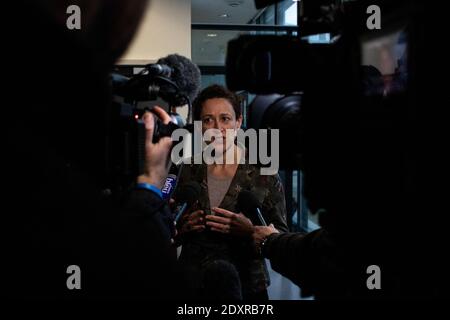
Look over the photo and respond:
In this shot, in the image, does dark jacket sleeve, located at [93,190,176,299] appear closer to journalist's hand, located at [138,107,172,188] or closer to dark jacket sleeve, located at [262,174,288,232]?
journalist's hand, located at [138,107,172,188]

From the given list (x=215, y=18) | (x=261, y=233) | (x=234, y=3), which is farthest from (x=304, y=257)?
(x=215, y=18)

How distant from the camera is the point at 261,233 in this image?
1.26 metres

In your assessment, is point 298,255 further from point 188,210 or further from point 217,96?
point 217,96

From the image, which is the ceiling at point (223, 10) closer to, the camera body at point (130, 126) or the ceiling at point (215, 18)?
the ceiling at point (215, 18)

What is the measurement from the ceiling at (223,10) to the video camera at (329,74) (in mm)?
4573

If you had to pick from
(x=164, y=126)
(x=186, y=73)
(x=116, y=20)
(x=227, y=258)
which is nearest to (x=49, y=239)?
(x=116, y=20)

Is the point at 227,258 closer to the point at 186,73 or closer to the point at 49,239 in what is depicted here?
the point at 186,73

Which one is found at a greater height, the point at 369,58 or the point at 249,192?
the point at 369,58

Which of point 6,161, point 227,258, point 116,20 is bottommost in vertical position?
point 227,258

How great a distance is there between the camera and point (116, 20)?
1.65 feet

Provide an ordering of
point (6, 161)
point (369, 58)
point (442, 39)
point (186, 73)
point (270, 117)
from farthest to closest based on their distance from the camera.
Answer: point (186, 73) → point (270, 117) → point (369, 58) → point (442, 39) → point (6, 161)

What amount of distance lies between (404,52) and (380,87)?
0.06 metres

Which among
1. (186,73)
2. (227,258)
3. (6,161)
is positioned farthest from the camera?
(227,258)

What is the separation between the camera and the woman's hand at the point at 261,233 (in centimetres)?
124
